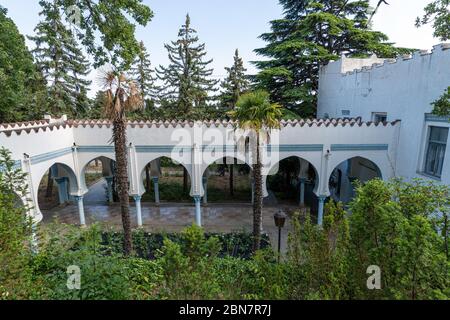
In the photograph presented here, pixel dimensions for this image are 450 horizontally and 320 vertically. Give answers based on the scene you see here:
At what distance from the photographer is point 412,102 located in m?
10.4

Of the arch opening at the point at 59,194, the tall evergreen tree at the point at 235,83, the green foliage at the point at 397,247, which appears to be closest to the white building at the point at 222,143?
the arch opening at the point at 59,194

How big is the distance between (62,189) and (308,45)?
18.0 meters

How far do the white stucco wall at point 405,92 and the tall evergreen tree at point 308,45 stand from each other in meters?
3.09

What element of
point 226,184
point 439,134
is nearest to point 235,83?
point 226,184

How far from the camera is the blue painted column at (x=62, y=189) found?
16.0 m

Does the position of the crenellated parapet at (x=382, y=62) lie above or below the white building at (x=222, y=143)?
above

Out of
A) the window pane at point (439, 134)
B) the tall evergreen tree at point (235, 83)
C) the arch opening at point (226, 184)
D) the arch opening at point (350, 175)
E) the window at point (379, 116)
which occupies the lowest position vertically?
the arch opening at point (226, 184)

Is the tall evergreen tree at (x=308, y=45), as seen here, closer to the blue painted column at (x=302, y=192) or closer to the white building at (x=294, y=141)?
the white building at (x=294, y=141)

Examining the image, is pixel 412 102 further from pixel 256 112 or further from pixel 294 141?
pixel 256 112

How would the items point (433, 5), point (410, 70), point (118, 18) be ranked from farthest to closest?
point (410, 70), point (118, 18), point (433, 5)
